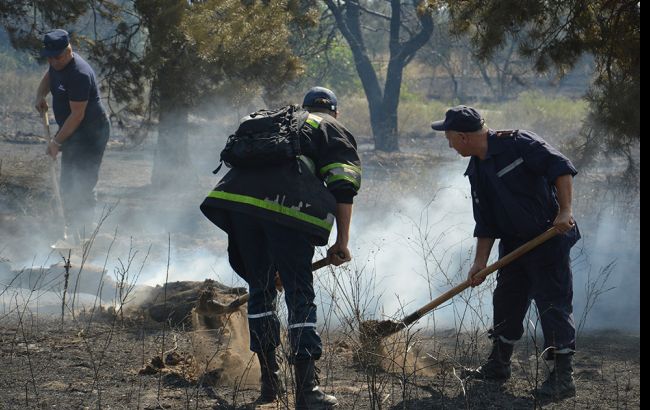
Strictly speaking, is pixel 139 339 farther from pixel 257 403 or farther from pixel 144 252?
pixel 144 252

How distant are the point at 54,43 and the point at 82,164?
1186 millimetres

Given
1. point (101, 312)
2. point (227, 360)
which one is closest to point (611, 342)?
point (227, 360)

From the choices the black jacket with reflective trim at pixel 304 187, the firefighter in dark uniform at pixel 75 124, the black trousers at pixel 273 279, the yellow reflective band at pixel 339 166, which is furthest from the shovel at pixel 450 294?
the firefighter in dark uniform at pixel 75 124

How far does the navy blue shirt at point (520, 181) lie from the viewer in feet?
14.9

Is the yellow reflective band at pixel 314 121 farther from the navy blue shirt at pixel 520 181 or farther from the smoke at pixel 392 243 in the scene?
the smoke at pixel 392 243

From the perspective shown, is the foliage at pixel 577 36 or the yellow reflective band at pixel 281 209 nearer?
the yellow reflective band at pixel 281 209

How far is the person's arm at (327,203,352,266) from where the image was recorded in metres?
4.30

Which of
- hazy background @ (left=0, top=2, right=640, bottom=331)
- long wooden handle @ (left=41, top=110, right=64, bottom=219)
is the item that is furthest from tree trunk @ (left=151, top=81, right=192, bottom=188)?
long wooden handle @ (left=41, top=110, right=64, bottom=219)

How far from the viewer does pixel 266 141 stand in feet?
13.6

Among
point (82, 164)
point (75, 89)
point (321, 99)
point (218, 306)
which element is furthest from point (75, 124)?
point (321, 99)

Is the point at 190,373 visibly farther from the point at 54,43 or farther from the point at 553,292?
the point at 54,43

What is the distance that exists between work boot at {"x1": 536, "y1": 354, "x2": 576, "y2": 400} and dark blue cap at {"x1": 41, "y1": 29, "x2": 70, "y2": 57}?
16.2ft

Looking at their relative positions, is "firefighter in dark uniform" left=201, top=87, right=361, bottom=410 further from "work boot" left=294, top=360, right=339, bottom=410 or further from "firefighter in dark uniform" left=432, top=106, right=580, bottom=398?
"firefighter in dark uniform" left=432, top=106, right=580, bottom=398

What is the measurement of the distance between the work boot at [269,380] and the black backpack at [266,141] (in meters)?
0.97
